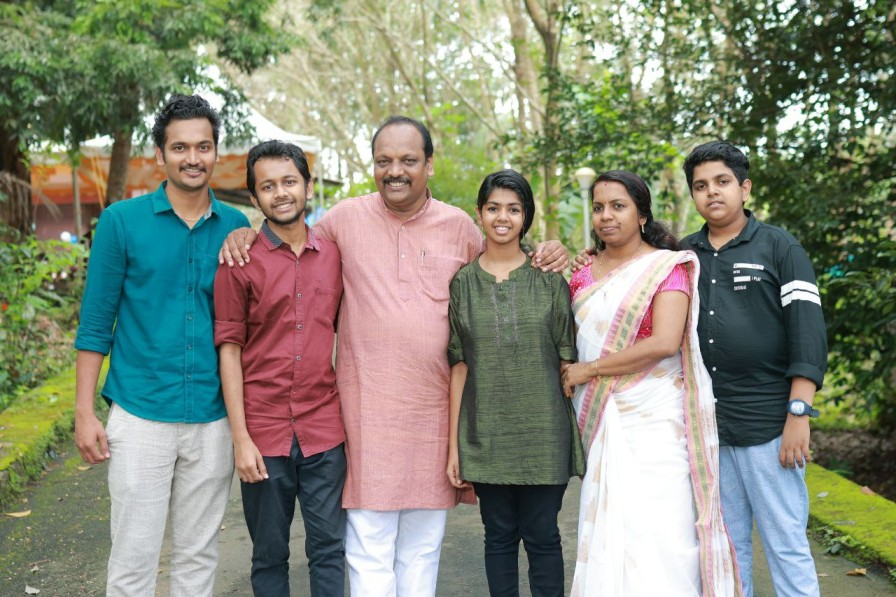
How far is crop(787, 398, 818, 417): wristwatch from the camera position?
121 inches

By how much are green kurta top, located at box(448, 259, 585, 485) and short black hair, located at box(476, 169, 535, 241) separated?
0.24 metres

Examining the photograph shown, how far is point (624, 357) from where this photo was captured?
320 centimetres

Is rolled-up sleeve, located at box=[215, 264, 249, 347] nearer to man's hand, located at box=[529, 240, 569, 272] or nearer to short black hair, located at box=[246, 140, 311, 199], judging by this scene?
short black hair, located at box=[246, 140, 311, 199]

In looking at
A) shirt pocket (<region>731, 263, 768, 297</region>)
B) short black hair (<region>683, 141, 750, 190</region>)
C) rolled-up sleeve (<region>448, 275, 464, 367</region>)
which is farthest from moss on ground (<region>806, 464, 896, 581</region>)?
rolled-up sleeve (<region>448, 275, 464, 367</region>)

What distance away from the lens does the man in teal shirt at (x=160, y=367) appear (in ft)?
10.1

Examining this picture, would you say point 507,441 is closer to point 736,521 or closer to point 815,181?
point 736,521

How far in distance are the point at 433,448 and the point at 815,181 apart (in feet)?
12.3

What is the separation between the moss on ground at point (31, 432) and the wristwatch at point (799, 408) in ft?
14.1

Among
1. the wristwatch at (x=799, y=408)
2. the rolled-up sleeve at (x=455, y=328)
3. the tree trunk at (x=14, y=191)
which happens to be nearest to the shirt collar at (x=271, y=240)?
the rolled-up sleeve at (x=455, y=328)

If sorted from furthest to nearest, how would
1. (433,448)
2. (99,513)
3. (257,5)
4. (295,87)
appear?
1. (295,87)
2. (257,5)
3. (99,513)
4. (433,448)

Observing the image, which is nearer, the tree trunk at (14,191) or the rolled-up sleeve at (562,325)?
the rolled-up sleeve at (562,325)

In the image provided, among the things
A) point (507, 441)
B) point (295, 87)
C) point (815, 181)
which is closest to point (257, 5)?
point (815, 181)

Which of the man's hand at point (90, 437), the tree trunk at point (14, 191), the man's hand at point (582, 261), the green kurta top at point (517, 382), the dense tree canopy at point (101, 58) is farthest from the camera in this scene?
the dense tree canopy at point (101, 58)

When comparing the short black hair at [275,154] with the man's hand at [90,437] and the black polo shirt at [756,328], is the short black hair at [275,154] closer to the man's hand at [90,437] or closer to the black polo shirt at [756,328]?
the man's hand at [90,437]
